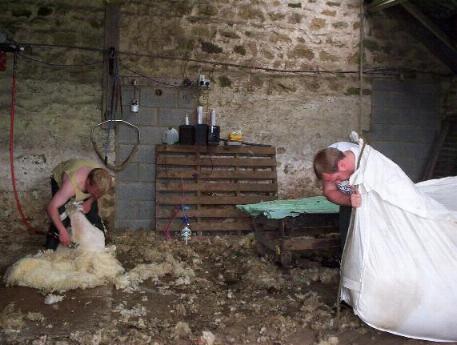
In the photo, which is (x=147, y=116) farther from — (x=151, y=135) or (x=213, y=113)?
(x=213, y=113)

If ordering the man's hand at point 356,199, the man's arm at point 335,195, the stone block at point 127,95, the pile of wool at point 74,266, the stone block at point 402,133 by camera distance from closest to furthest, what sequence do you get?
the man's hand at point 356,199, the man's arm at point 335,195, the pile of wool at point 74,266, the stone block at point 127,95, the stone block at point 402,133

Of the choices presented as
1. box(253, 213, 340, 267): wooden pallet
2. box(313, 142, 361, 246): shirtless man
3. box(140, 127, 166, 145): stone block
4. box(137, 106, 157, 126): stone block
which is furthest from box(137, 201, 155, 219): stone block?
box(313, 142, 361, 246): shirtless man

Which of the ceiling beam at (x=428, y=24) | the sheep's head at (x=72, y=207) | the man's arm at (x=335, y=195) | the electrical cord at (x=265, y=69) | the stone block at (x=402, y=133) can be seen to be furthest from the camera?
the stone block at (x=402, y=133)

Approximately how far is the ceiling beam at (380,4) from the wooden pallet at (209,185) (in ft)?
7.10

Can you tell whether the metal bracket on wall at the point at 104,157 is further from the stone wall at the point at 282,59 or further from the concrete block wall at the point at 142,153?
the stone wall at the point at 282,59

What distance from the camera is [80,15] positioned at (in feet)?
16.2

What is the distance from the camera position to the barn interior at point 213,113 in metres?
4.51

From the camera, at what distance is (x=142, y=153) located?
16.9ft

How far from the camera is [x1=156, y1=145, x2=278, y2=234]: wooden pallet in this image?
16.8 feet

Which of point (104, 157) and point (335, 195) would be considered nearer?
point (335, 195)

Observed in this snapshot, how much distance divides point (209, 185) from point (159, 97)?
1118 millimetres

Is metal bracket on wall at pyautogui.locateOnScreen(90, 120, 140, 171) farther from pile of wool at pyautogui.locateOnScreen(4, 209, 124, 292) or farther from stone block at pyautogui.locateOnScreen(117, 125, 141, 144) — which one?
pile of wool at pyautogui.locateOnScreen(4, 209, 124, 292)

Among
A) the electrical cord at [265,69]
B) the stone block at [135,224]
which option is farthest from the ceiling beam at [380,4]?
the stone block at [135,224]

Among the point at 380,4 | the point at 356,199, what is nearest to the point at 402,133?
the point at 380,4
